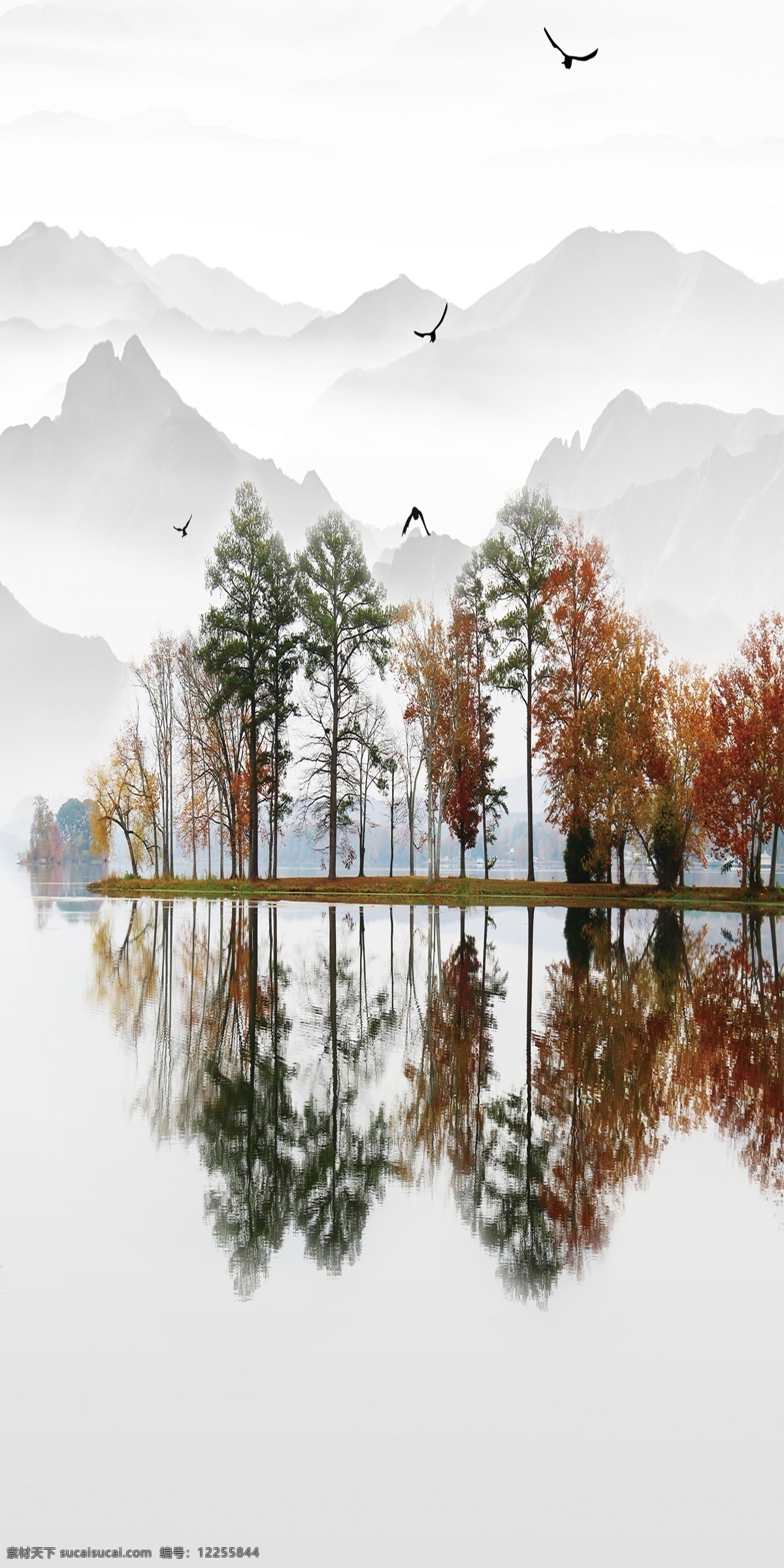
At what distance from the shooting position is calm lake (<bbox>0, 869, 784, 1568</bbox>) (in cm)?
493

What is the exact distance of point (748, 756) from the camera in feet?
169

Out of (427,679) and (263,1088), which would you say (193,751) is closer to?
(427,679)

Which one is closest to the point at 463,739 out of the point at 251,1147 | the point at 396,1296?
the point at 251,1147

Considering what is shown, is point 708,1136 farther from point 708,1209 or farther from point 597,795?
point 597,795

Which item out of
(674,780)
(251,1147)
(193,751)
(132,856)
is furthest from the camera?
(132,856)

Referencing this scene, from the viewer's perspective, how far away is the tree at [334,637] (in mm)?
63000

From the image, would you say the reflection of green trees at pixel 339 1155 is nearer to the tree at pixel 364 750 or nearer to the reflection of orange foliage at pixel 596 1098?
the reflection of orange foliage at pixel 596 1098

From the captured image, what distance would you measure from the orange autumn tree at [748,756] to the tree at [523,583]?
9.63m

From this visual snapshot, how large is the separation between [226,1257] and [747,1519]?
143 inches

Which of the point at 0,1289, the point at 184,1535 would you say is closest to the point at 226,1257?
the point at 0,1289

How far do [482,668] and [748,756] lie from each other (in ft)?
53.9

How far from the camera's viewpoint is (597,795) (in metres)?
53.8

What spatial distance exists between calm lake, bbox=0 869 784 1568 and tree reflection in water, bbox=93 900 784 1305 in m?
0.06

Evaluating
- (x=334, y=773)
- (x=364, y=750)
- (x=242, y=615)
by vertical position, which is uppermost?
(x=242, y=615)
